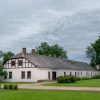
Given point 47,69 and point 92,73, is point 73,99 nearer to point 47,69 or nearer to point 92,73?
point 47,69

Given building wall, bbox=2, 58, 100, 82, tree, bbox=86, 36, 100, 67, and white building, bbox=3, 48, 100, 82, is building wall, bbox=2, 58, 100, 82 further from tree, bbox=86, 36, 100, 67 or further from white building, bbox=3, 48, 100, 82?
tree, bbox=86, 36, 100, 67

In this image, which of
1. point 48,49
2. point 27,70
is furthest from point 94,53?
point 27,70

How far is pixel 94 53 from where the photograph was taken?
323ft

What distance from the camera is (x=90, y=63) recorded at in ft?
338

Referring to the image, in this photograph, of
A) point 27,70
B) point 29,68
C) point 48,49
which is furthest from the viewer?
point 48,49

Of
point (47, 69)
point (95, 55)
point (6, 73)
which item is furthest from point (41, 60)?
point (95, 55)

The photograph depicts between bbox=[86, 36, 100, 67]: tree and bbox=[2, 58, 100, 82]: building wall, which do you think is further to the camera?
bbox=[86, 36, 100, 67]: tree

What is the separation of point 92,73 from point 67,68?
2523 cm

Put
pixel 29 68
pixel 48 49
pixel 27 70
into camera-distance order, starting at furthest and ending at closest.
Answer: pixel 48 49
pixel 27 70
pixel 29 68

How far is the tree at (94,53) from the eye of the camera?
309 feet

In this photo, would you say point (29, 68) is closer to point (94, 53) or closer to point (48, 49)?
point (48, 49)

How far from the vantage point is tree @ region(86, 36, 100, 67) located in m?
94.2

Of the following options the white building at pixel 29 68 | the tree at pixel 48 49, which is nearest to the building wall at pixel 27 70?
the white building at pixel 29 68

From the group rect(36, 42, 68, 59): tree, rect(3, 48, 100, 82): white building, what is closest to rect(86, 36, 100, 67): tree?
rect(36, 42, 68, 59): tree
